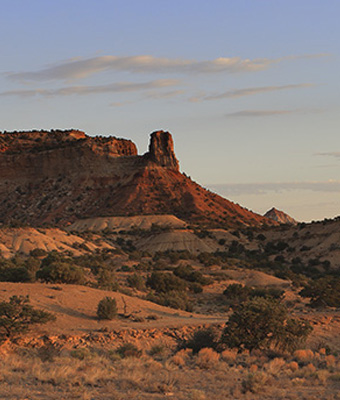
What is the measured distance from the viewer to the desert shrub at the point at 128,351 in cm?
1811

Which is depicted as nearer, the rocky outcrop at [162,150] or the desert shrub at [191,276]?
the desert shrub at [191,276]

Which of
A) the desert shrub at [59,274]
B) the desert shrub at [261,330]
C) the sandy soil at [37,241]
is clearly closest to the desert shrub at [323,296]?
the desert shrub at [261,330]

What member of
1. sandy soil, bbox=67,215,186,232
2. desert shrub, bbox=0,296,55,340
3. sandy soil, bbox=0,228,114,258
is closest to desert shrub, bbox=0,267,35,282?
desert shrub, bbox=0,296,55,340

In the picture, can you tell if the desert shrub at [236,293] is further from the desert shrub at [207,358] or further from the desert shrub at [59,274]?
the desert shrub at [207,358]

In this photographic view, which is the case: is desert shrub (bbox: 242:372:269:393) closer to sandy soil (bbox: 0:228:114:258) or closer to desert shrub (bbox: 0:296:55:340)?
desert shrub (bbox: 0:296:55:340)

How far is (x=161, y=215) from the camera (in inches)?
4053

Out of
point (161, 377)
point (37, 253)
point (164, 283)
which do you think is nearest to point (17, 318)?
point (161, 377)

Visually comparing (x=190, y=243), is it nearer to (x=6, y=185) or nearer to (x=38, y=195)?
(x=38, y=195)

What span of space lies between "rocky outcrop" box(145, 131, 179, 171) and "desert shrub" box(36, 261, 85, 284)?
9460 cm

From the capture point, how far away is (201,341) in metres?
20.1

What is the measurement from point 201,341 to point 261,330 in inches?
90.6

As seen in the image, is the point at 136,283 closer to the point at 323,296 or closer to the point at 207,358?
the point at 323,296

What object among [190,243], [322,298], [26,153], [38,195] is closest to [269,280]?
[322,298]

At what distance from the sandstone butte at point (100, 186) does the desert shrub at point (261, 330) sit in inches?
3359
